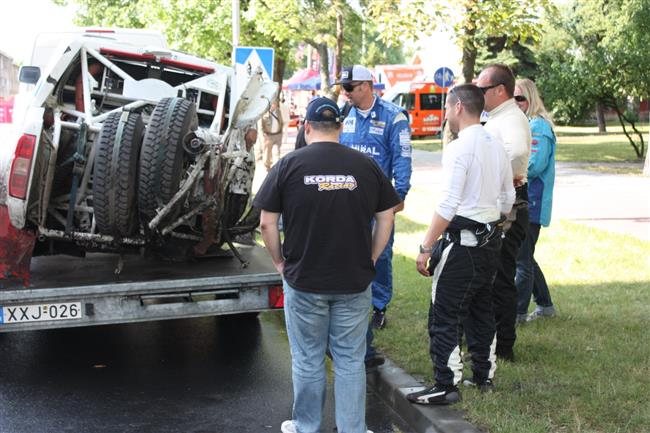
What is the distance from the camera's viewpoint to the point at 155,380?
6062mm

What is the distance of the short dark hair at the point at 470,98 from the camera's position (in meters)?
5.02

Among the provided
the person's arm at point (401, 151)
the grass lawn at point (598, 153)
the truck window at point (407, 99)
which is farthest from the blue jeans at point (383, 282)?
the truck window at point (407, 99)

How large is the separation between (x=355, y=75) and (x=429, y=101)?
40421mm

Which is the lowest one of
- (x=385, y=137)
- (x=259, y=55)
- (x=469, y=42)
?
(x=385, y=137)

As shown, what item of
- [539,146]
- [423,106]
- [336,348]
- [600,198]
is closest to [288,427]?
Result: [336,348]

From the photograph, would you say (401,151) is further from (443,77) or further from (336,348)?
(443,77)

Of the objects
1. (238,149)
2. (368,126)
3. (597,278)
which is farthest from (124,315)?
(597,278)

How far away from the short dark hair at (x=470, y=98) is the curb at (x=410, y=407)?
5.71ft

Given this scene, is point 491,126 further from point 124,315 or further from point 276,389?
point 124,315

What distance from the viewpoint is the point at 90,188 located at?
20.1ft

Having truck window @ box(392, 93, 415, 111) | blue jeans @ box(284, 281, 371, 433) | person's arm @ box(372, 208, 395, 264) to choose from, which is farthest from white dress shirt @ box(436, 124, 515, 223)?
truck window @ box(392, 93, 415, 111)

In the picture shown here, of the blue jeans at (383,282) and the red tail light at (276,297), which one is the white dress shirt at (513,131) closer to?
the blue jeans at (383,282)

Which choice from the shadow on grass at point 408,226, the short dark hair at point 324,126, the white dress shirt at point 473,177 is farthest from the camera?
the shadow on grass at point 408,226

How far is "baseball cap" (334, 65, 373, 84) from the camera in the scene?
20.6 feet
